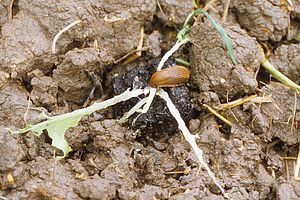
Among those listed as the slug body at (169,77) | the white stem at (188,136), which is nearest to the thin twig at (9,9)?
the slug body at (169,77)

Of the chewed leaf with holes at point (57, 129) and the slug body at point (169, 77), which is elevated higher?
the slug body at point (169, 77)

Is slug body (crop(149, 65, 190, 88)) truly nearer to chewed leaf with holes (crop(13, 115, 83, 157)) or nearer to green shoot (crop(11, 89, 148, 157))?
green shoot (crop(11, 89, 148, 157))

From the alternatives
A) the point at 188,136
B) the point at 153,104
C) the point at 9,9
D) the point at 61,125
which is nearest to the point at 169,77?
the point at 153,104

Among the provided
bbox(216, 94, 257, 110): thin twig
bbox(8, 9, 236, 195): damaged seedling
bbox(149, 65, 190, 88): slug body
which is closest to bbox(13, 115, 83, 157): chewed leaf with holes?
bbox(8, 9, 236, 195): damaged seedling

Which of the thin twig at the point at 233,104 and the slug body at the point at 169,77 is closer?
the slug body at the point at 169,77

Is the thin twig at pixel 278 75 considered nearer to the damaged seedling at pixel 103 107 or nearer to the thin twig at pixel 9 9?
the damaged seedling at pixel 103 107

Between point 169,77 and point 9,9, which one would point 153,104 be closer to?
point 169,77
